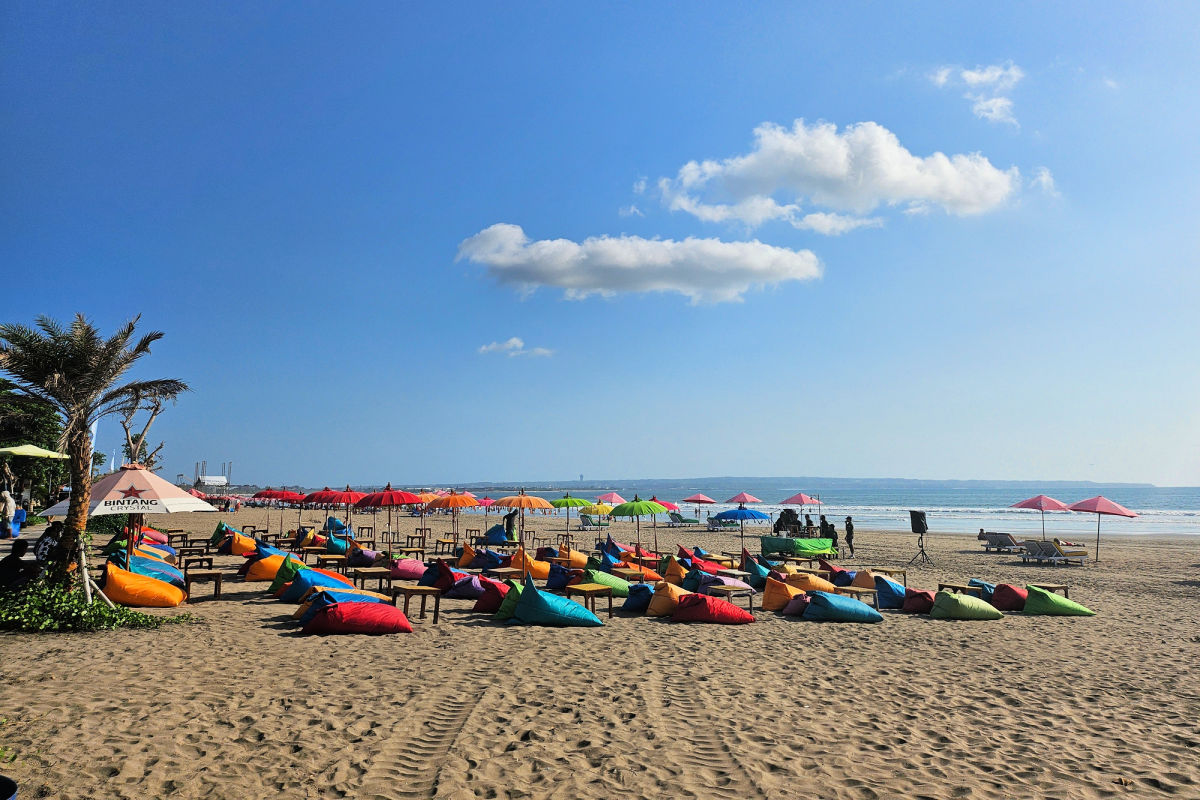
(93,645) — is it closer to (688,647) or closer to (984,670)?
(688,647)

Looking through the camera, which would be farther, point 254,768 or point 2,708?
point 2,708

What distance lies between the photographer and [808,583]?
42.2 feet

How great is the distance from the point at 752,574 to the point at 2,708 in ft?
38.1

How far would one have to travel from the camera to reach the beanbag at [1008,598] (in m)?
12.0

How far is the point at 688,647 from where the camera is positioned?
9.03 meters

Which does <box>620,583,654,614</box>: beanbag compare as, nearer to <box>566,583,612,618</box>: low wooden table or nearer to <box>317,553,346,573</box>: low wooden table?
<box>566,583,612,618</box>: low wooden table

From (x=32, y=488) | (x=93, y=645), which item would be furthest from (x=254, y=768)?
(x=32, y=488)

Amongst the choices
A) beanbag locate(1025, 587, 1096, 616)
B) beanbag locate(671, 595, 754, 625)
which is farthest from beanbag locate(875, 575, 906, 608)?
beanbag locate(671, 595, 754, 625)

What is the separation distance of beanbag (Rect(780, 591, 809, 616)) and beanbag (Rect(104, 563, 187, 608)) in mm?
9707

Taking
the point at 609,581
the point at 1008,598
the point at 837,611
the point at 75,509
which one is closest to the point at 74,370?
the point at 75,509

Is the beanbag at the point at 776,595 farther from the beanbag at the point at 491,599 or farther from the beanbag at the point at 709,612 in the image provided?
the beanbag at the point at 491,599

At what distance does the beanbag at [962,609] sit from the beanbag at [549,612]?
5.76 m

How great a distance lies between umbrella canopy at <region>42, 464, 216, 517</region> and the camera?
920cm

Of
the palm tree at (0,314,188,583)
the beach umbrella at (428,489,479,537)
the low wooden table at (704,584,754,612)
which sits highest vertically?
the palm tree at (0,314,188,583)
